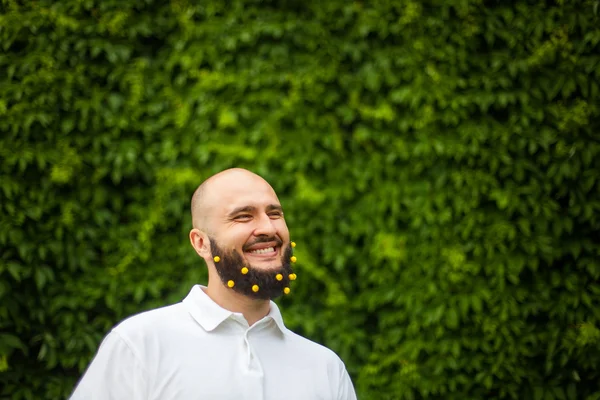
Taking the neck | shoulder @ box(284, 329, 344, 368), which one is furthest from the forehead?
shoulder @ box(284, 329, 344, 368)

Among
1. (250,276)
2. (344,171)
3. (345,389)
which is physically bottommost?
(345,389)

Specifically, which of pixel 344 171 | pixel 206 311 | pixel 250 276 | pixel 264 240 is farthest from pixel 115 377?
pixel 344 171

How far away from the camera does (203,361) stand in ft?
7.98

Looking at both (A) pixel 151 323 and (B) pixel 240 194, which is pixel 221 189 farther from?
(A) pixel 151 323

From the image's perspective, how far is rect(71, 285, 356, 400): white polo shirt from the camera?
7.71 feet

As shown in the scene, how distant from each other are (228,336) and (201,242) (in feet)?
1.15

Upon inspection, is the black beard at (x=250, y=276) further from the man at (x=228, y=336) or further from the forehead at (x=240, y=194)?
the forehead at (x=240, y=194)

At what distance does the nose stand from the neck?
22cm

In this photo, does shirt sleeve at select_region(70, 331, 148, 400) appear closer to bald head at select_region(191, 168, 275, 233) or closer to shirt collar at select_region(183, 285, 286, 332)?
shirt collar at select_region(183, 285, 286, 332)

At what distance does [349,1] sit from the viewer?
4.21 meters

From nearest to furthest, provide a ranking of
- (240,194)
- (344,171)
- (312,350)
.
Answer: (240,194) < (312,350) < (344,171)

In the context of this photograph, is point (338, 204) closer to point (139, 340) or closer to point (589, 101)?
point (589, 101)

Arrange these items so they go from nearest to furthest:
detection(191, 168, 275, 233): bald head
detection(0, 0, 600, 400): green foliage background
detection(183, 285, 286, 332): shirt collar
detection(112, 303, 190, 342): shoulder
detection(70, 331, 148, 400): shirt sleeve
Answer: detection(70, 331, 148, 400): shirt sleeve, detection(112, 303, 190, 342): shoulder, detection(183, 285, 286, 332): shirt collar, detection(191, 168, 275, 233): bald head, detection(0, 0, 600, 400): green foliage background

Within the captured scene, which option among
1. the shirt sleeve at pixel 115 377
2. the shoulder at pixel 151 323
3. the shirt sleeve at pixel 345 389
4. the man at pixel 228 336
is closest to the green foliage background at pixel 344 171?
the shirt sleeve at pixel 345 389
